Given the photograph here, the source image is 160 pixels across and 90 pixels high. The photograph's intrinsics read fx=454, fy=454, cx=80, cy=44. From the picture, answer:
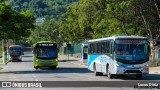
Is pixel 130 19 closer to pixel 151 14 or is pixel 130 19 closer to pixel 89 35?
pixel 151 14

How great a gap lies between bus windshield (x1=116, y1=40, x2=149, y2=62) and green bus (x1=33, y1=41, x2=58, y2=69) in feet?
57.2

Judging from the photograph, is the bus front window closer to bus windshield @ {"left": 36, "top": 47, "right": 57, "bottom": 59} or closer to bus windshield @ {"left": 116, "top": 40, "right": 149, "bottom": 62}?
bus windshield @ {"left": 116, "top": 40, "right": 149, "bottom": 62}

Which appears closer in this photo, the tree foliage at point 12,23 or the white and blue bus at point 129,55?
the white and blue bus at point 129,55

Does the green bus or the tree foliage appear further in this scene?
the green bus

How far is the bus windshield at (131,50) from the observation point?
Result: 2888cm

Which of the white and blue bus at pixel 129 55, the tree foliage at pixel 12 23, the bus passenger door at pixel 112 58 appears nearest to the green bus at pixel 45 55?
the tree foliage at pixel 12 23

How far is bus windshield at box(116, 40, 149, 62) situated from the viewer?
28.9 meters

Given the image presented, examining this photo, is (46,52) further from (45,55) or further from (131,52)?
(131,52)

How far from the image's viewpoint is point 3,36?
3969 centimetres

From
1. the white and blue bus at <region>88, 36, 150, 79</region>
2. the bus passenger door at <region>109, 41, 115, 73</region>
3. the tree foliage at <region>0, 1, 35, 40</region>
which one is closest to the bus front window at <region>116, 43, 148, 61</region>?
the white and blue bus at <region>88, 36, 150, 79</region>

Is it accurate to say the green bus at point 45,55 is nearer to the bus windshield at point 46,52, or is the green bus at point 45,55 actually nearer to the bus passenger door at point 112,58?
the bus windshield at point 46,52

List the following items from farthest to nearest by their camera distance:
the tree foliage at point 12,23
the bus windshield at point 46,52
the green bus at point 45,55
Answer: the bus windshield at point 46,52
the green bus at point 45,55
the tree foliage at point 12,23

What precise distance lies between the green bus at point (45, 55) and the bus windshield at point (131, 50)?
17422 mm

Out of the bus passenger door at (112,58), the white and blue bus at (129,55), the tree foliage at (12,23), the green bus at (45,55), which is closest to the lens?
the white and blue bus at (129,55)
